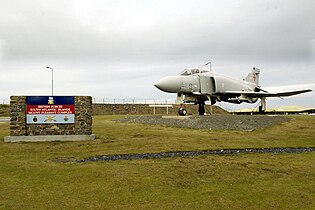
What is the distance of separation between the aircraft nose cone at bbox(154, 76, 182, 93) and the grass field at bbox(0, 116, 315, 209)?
13.8 m

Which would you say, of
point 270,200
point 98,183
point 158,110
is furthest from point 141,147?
point 158,110

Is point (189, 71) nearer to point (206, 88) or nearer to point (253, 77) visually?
point (206, 88)

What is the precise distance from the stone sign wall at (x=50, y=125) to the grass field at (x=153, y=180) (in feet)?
9.06

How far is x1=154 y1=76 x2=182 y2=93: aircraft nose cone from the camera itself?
2959cm

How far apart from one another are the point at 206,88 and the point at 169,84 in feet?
15.7

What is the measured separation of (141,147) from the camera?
15.8 m

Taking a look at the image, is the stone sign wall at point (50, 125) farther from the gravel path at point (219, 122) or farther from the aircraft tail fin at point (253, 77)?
the aircraft tail fin at point (253, 77)

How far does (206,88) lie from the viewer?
106ft

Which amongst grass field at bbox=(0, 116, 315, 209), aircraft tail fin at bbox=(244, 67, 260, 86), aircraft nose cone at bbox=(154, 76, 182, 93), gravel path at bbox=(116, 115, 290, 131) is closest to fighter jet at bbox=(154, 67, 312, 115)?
aircraft nose cone at bbox=(154, 76, 182, 93)

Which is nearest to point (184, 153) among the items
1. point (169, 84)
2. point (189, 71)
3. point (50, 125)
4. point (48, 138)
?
point (48, 138)

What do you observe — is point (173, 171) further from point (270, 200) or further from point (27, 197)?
point (27, 197)

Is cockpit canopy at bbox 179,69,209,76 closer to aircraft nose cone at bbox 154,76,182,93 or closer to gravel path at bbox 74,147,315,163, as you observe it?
Answer: aircraft nose cone at bbox 154,76,182,93

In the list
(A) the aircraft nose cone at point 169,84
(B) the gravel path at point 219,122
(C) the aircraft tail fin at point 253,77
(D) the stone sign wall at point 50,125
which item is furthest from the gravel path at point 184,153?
(C) the aircraft tail fin at point 253,77

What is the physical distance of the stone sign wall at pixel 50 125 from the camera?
18.8 metres
